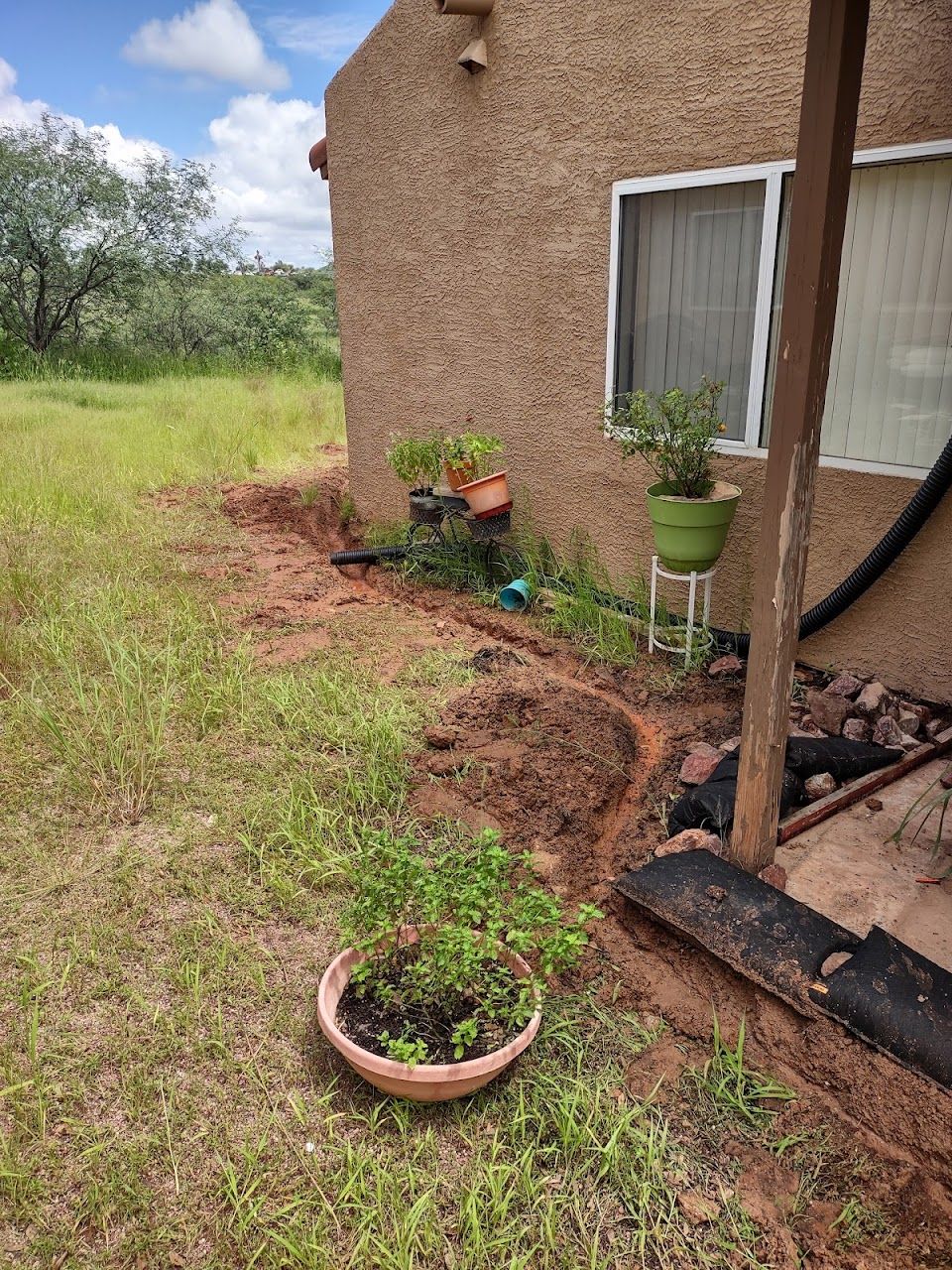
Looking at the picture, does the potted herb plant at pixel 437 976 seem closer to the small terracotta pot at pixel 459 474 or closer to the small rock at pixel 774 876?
the small rock at pixel 774 876

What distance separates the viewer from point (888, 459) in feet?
12.3

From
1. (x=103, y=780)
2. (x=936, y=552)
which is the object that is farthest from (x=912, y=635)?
(x=103, y=780)

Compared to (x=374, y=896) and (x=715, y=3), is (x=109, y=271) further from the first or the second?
(x=374, y=896)

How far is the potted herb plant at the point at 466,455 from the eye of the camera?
527cm

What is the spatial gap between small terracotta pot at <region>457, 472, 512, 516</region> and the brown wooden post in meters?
2.86

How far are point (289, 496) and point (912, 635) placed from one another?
19.4ft

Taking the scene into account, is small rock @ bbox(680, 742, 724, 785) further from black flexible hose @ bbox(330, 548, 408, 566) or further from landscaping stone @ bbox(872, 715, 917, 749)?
black flexible hose @ bbox(330, 548, 408, 566)

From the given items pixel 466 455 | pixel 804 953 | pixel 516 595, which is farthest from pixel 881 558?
pixel 466 455

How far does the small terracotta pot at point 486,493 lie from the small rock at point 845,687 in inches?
89.8

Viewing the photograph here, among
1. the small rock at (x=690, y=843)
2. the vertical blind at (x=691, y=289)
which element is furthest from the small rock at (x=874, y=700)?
the vertical blind at (x=691, y=289)

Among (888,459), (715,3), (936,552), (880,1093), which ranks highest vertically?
(715,3)

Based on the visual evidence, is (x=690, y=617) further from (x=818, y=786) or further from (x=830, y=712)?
(x=818, y=786)

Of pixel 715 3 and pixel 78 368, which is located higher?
pixel 715 3

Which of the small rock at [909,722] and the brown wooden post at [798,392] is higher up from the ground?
the brown wooden post at [798,392]
